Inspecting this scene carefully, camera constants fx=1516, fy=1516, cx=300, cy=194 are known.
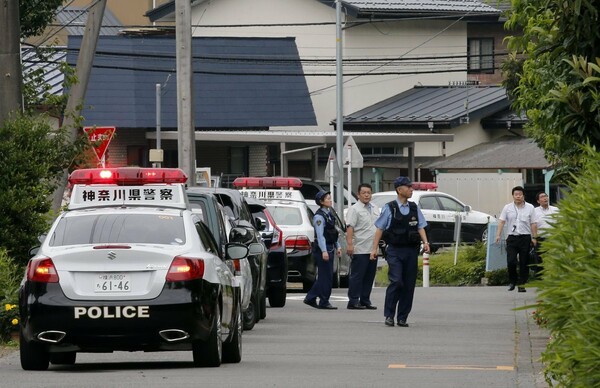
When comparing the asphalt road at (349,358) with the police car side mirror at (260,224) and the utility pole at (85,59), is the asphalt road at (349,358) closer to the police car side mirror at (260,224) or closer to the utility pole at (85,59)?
the police car side mirror at (260,224)

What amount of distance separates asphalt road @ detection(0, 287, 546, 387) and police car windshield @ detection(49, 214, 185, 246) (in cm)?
116

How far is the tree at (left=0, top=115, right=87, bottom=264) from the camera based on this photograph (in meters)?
18.1

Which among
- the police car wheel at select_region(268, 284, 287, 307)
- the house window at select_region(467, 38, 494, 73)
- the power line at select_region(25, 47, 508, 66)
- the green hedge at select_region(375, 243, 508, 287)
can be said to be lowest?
the green hedge at select_region(375, 243, 508, 287)

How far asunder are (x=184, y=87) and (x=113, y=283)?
17078mm

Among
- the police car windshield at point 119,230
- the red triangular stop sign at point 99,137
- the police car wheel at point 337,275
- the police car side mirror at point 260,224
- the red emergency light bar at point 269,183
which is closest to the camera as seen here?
the police car windshield at point 119,230

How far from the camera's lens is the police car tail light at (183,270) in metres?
12.8

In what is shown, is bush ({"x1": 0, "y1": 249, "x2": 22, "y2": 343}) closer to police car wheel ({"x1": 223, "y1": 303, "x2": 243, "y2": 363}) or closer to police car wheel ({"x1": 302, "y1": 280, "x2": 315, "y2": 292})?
police car wheel ({"x1": 223, "y1": 303, "x2": 243, "y2": 363})

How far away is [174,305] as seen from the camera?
41.8 ft

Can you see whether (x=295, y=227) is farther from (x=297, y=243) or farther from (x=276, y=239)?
(x=276, y=239)

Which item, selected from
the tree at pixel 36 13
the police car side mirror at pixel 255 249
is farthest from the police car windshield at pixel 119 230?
the tree at pixel 36 13

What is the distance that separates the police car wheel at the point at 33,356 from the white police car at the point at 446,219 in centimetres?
2975

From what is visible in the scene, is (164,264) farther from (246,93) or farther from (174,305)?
(246,93)

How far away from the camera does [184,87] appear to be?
1164 inches

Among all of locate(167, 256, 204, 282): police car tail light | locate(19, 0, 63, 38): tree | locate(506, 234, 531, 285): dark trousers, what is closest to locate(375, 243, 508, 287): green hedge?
locate(506, 234, 531, 285): dark trousers
